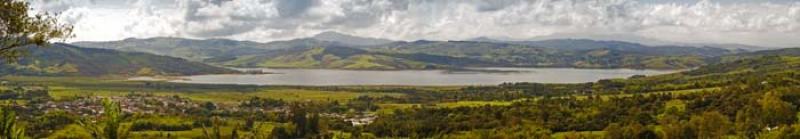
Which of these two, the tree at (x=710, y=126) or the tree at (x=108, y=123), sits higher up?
the tree at (x=108, y=123)

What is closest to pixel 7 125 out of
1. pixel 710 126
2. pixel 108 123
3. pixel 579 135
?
pixel 108 123

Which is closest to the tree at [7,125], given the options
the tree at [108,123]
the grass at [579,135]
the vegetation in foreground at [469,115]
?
the tree at [108,123]

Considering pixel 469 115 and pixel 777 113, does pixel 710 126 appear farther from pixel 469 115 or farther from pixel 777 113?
pixel 469 115

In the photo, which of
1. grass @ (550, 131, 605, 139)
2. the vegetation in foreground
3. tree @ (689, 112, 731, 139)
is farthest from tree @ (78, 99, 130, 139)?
grass @ (550, 131, 605, 139)

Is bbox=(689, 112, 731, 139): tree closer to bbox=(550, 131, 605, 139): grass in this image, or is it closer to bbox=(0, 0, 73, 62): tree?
bbox=(550, 131, 605, 139): grass

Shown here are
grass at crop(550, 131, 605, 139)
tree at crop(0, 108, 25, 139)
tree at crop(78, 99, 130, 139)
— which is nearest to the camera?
tree at crop(78, 99, 130, 139)

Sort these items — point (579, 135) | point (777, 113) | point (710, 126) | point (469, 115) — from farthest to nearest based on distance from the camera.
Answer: point (469, 115), point (579, 135), point (777, 113), point (710, 126)

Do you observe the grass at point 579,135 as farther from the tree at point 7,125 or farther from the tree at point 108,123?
the tree at point 7,125

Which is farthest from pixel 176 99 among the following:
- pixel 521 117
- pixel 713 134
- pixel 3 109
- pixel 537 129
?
pixel 3 109

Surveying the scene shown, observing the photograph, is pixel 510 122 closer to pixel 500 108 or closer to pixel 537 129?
pixel 537 129

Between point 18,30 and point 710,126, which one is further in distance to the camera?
point 710,126

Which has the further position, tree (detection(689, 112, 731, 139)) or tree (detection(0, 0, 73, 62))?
tree (detection(689, 112, 731, 139))
